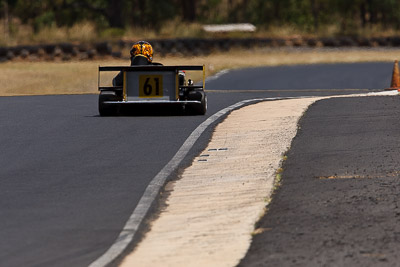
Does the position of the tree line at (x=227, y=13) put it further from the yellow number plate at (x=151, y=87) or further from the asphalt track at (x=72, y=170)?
the yellow number plate at (x=151, y=87)

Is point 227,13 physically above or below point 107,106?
above

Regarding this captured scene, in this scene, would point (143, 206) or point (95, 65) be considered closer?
point (143, 206)

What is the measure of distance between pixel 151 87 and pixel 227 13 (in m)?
57.5

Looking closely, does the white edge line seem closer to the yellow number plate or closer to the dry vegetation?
the yellow number plate

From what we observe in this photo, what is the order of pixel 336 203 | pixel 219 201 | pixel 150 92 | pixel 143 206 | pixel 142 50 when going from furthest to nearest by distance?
pixel 142 50
pixel 150 92
pixel 219 201
pixel 143 206
pixel 336 203

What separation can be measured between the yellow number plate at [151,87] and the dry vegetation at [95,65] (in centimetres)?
1103

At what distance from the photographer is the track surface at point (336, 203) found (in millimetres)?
7754

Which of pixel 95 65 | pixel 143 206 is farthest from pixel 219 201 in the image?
pixel 95 65

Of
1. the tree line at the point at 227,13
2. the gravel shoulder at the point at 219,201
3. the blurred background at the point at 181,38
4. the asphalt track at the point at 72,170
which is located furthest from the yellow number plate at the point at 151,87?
the tree line at the point at 227,13

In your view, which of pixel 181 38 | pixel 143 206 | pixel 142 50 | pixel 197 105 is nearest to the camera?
pixel 143 206

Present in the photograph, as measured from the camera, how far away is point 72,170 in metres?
12.3

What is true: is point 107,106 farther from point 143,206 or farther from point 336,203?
point 336,203

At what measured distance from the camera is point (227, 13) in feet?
249

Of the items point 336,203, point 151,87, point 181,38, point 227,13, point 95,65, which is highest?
point 227,13
